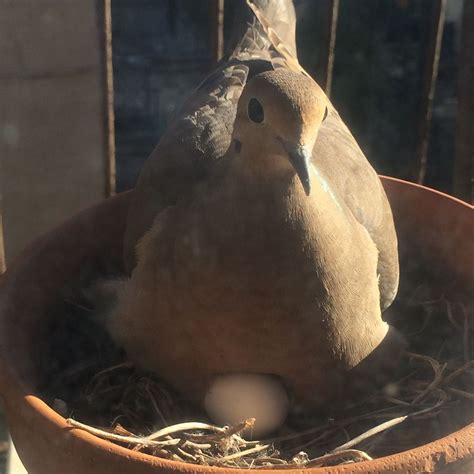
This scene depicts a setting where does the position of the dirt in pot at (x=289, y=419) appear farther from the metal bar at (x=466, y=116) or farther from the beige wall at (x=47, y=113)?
the beige wall at (x=47, y=113)

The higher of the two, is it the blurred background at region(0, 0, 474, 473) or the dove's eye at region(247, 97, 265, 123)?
the dove's eye at region(247, 97, 265, 123)

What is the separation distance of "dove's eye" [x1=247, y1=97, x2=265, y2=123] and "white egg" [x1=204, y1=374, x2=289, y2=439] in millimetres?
482

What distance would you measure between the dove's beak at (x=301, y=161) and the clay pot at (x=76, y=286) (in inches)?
16.9

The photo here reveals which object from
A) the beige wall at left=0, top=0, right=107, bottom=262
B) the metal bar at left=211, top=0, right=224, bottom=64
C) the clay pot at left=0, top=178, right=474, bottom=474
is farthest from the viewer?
the beige wall at left=0, top=0, right=107, bottom=262

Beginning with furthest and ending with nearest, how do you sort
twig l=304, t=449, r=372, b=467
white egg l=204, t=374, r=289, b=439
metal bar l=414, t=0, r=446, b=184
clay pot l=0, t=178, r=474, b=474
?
metal bar l=414, t=0, r=446, b=184 < white egg l=204, t=374, r=289, b=439 < twig l=304, t=449, r=372, b=467 < clay pot l=0, t=178, r=474, b=474

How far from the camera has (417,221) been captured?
206 cm

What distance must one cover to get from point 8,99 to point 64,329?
0.96m

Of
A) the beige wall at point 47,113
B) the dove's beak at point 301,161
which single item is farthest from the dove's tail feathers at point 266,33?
the dove's beak at point 301,161

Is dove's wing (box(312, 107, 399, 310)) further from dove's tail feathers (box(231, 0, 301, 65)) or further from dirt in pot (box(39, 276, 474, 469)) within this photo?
dove's tail feathers (box(231, 0, 301, 65))

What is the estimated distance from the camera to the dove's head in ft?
4.61

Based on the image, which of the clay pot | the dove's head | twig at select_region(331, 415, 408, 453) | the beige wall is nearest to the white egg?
twig at select_region(331, 415, 408, 453)

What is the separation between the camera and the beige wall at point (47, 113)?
2.59 m

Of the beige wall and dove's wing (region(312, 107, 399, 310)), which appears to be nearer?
dove's wing (region(312, 107, 399, 310))

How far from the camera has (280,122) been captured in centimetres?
141
